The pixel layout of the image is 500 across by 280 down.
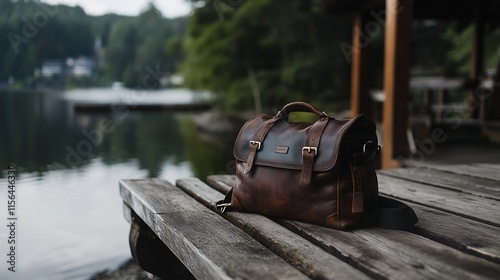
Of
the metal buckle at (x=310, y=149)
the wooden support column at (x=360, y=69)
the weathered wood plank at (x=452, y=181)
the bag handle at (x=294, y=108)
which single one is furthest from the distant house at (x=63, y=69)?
the metal buckle at (x=310, y=149)

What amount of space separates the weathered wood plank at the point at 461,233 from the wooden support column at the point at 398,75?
2.76m

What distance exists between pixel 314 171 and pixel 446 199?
90 cm

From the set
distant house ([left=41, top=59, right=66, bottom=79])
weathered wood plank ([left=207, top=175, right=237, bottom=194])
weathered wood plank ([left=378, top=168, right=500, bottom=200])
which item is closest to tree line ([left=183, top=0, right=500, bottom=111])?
distant house ([left=41, top=59, right=66, bottom=79])

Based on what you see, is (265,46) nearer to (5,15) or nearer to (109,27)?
(109,27)

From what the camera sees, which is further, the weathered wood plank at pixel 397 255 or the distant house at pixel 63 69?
the distant house at pixel 63 69

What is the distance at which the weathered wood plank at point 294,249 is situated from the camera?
3.98 feet

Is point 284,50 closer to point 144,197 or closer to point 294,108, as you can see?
point 144,197

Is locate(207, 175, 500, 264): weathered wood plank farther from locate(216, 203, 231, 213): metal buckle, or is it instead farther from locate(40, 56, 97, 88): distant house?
locate(40, 56, 97, 88): distant house

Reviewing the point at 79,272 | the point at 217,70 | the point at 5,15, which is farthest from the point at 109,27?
the point at 79,272

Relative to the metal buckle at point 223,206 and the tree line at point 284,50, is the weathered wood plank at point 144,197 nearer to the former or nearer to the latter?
the metal buckle at point 223,206

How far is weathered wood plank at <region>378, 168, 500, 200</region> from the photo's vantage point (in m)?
2.37

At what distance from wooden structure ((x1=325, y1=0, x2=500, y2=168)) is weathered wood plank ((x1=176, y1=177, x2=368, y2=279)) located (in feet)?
9.86

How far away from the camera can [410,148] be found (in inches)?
186

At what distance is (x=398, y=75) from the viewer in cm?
458
